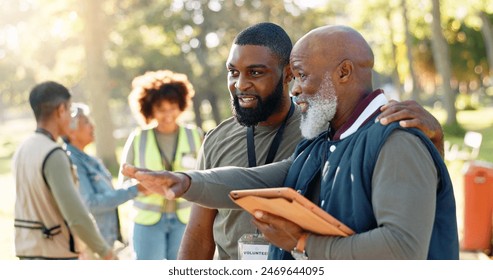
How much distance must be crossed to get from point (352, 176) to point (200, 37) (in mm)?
34292

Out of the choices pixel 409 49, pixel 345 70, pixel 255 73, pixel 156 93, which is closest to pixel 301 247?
pixel 345 70

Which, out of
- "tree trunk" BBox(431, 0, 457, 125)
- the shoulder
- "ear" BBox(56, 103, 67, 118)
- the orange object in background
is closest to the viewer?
the shoulder

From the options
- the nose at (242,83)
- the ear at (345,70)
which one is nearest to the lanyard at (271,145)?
the nose at (242,83)

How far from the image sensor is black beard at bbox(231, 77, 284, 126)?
358 cm

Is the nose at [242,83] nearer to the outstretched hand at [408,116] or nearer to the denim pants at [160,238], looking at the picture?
the outstretched hand at [408,116]

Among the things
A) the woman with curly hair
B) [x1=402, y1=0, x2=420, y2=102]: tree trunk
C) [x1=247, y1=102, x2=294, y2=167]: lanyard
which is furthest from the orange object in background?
[x1=402, y1=0, x2=420, y2=102]: tree trunk

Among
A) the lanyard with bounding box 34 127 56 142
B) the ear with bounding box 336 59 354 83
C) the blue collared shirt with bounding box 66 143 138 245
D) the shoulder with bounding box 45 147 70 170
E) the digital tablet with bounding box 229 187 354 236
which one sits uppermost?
the ear with bounding box 336 59 354 83

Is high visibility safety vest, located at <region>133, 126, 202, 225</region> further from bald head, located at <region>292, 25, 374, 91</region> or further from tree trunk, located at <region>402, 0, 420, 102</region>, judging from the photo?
tree trunk, located at <region>402, 0, 420, 102</region>

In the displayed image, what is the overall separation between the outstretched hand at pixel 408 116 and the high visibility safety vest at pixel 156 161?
360cm

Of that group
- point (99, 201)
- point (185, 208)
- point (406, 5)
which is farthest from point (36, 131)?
point (406, 5)

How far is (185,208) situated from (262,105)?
2.79 metres

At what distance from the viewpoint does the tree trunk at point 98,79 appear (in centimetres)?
2062

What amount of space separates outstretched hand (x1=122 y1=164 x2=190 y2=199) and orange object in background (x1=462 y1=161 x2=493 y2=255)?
7.10m

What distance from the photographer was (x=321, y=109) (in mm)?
2760
